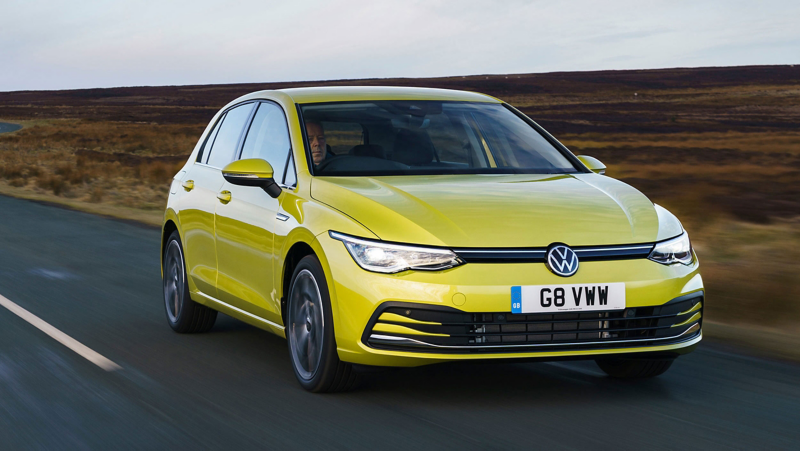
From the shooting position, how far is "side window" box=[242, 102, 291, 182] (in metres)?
6.05

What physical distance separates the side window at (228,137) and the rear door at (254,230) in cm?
19

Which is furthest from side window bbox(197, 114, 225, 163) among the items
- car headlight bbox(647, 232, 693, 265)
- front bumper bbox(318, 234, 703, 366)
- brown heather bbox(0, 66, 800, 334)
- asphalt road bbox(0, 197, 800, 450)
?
brown heather bbox(0, 66, 800, 334)

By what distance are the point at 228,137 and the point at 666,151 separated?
30.7 meters

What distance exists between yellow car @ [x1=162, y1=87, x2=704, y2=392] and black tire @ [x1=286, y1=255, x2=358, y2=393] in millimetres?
12

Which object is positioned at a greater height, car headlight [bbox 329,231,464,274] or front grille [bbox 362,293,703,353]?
car headlight [bbox 329,231,464,274]

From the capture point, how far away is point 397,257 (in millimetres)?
4746

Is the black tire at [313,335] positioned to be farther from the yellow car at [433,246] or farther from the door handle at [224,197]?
the door handle at [224,197]

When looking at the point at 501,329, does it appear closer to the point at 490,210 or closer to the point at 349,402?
the point at 490,210

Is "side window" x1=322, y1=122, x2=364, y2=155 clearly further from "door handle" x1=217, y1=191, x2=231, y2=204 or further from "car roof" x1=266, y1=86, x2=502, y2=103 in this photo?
"door handle" x1=217, y1=191, x2=231, y2=204

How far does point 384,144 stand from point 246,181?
0.89 metres

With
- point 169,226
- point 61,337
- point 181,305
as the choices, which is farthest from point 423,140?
point 61,337

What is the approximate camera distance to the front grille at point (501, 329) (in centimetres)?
468

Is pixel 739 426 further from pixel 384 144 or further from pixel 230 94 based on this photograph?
pixel 230 94

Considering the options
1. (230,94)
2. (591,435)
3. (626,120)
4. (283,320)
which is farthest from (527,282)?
(230,94)
